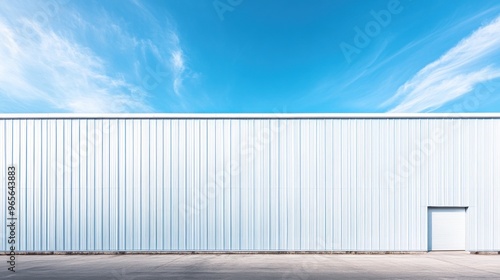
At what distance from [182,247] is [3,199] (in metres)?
7.77

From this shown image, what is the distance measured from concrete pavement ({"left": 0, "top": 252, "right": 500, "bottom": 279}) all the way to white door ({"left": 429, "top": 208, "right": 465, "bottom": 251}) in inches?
20.2

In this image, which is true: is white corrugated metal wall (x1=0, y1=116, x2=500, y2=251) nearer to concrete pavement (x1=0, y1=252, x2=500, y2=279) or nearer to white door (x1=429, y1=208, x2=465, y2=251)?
white door (x1=429, y1=208, x2=465, y2=251)

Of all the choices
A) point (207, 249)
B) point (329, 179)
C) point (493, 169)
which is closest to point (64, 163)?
point (207, 249)

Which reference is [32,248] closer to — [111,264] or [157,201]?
[111,264]

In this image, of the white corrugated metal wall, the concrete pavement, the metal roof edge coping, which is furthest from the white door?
the metal roof edge coping

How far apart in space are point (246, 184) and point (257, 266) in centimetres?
335

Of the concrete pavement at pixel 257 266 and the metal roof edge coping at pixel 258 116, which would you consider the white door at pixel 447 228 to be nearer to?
the concrete pavement at pixel 257 266

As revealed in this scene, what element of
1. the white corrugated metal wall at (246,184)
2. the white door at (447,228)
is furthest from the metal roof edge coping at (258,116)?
the white door at (447,228)

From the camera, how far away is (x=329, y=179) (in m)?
11.1

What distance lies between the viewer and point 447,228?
436 inches

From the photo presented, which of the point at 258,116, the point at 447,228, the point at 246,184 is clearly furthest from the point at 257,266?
the point at 447,228

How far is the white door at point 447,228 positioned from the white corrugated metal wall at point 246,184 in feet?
1.14

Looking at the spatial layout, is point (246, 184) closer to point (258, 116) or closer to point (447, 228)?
point (258, 116)

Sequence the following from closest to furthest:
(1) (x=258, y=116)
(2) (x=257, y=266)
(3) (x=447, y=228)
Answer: (2) (x=257, y=266) < (3) (x=447, y=228) < (1) (x=258, y=116)
